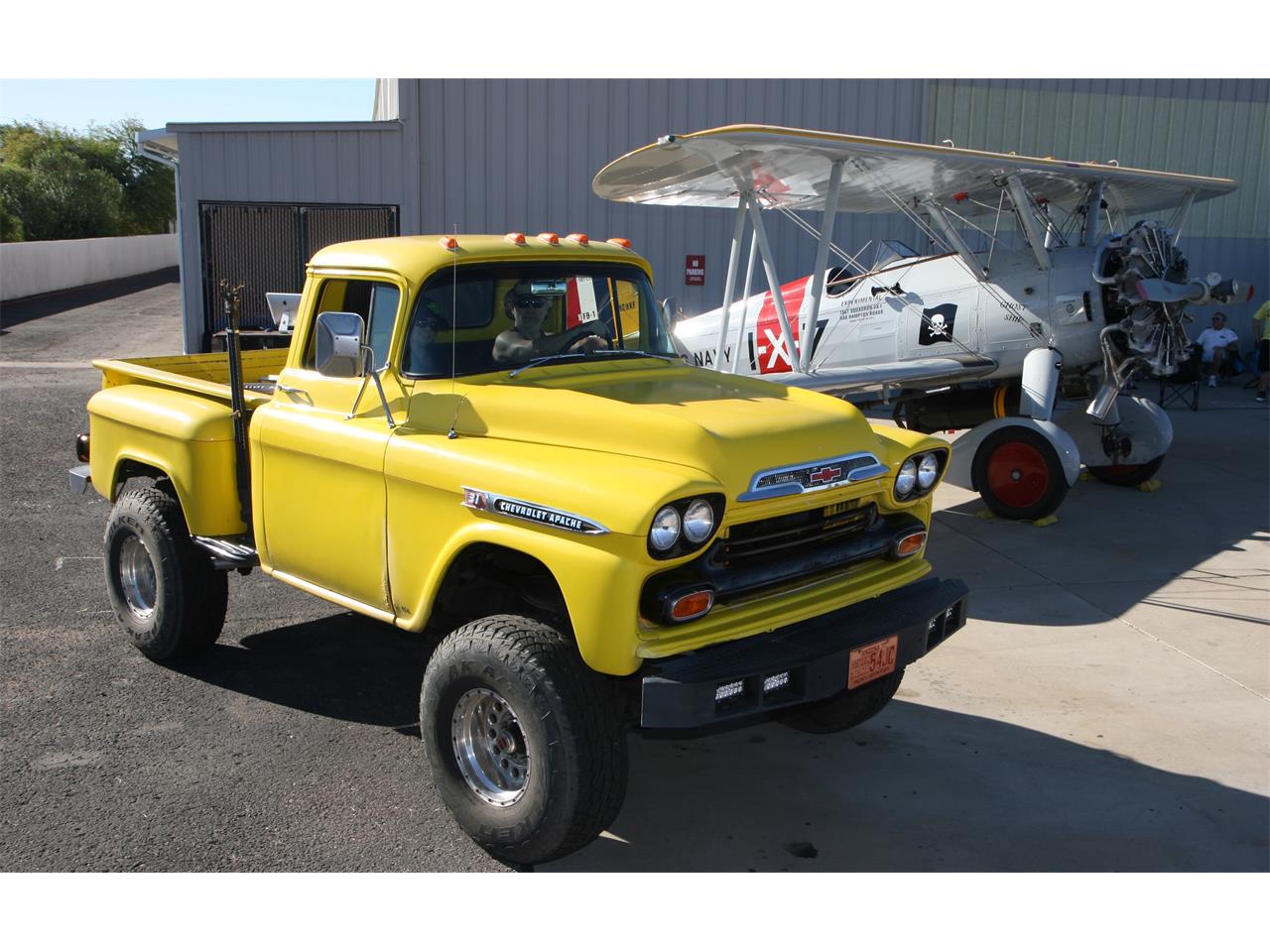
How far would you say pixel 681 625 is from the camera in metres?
3.84

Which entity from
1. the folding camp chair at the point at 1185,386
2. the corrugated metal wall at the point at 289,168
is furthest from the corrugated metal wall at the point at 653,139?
the folding camp chair at the point at 1185,386

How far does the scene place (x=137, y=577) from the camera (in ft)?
20.0

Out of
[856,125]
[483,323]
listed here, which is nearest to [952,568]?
[483,323]

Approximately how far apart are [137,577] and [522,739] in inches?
122

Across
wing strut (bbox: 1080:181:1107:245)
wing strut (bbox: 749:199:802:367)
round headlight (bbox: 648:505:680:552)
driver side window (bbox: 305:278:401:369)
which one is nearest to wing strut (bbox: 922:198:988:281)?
wing strut (bbox: 1080:181:1107:245)

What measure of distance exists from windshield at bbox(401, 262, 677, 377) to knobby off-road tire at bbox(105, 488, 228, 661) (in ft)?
6.13

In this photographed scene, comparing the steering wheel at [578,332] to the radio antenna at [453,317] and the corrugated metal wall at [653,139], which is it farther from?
the corrugated metal wall at [653,139]

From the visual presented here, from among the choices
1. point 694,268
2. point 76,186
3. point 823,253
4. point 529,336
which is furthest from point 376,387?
point 76,186

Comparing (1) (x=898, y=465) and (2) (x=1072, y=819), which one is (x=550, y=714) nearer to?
(1) (x=898, y=465)

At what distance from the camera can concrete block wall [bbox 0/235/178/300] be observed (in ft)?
89.6

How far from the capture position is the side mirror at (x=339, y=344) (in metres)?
4.58

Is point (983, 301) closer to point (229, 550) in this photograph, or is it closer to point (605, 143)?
point (605, 143)

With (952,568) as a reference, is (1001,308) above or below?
above

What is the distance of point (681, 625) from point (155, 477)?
143 inches
